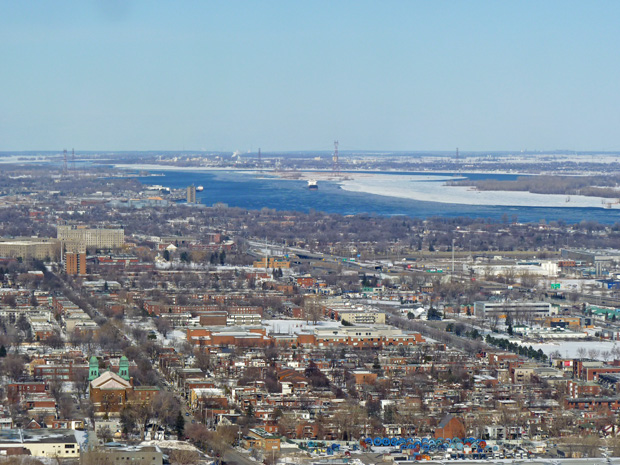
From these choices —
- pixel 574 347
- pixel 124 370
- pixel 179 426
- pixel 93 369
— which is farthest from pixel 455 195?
pixel 179 426

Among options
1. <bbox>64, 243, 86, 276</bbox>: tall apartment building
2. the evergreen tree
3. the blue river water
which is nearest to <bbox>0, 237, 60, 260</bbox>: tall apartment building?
<bbox>64, 243, 86, 276</bbox>: tall apartment building

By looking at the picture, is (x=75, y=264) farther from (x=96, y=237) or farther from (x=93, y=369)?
(x=93, y=369)

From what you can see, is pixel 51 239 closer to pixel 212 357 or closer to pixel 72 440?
pixel 212 357

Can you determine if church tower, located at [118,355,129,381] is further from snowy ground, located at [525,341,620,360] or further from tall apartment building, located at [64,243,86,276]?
tall apartment building, located at [64,243,86,276]

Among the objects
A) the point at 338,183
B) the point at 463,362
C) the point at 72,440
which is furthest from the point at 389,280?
the point at 338,183

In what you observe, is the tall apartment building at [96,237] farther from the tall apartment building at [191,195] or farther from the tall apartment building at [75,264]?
the tall apartment building at [191,195]

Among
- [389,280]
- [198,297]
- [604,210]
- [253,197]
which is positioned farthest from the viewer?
[253,197]

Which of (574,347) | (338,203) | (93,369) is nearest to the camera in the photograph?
(93,369)
